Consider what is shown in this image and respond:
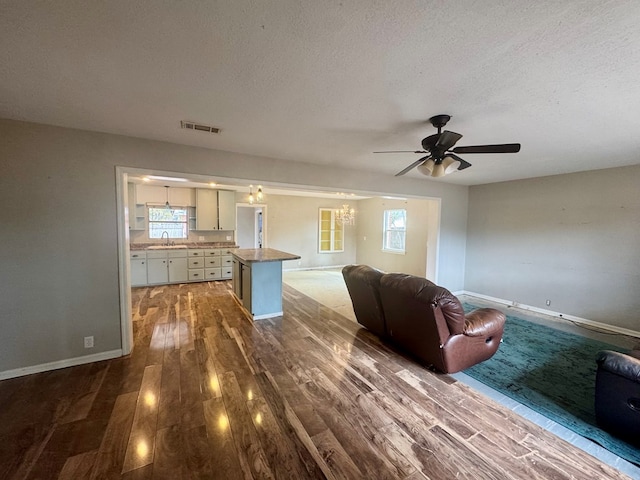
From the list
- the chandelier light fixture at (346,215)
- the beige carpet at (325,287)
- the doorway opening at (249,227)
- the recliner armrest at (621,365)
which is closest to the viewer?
the recliner armrest at (621,365)

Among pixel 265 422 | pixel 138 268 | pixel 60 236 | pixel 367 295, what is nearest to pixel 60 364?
pixel 60 236

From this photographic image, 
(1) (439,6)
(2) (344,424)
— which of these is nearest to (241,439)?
(2) (344,424)

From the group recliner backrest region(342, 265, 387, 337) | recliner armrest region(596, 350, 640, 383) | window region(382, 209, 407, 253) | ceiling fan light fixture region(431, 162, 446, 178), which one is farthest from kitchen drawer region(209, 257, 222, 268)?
recliner armrest region(596, 350, 640, 383)

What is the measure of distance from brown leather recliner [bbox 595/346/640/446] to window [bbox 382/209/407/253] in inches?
233

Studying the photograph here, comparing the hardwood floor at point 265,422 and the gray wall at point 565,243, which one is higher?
the gray wall at point 565,243

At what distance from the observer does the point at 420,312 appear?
8.48 ft

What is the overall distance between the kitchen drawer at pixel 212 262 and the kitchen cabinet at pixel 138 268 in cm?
132

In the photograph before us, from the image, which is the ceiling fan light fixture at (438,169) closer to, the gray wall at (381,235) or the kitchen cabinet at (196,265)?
the gray wall at (381,235)

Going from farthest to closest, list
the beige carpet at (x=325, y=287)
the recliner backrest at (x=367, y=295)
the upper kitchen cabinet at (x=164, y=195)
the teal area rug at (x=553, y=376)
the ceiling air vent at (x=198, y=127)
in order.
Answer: the upper kitchen cabinet at (x=164, y=195), the beige carpet at (x=325, y=287), the recliner backrest at (x=367, y=295), the ceiling air vent at (x=198, y=127), the teal area rug at (x=553, y=376)

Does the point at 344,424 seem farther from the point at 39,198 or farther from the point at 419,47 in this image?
the point at 39,198

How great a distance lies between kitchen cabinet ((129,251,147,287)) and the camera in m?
5.99

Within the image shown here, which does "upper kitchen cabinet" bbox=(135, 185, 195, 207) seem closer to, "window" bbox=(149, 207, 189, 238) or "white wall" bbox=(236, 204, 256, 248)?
"window" bbox=(149, 207, 189, 238)

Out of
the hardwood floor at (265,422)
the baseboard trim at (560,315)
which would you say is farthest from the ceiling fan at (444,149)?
the baseboard trim at (560,315)

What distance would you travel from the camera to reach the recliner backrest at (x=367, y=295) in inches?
129
